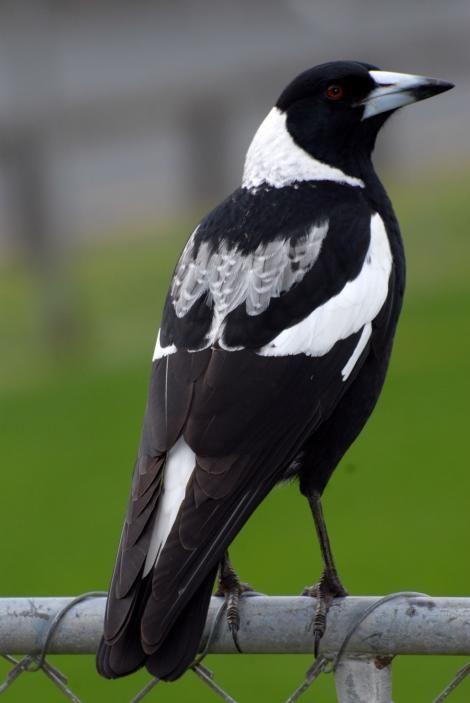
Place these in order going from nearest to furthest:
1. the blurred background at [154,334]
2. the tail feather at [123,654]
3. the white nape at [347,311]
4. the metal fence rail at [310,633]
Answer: the metal fence rail at [310,633]
the tail feather at [123,654]
the white nape at [347,311]
the blurred background at [154,334]

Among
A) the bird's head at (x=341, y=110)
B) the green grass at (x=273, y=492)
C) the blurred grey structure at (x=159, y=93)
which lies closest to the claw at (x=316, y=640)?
the bird's head at (x=341, y=110)

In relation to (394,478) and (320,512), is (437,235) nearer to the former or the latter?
(394,478)

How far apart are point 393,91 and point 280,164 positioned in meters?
0.30

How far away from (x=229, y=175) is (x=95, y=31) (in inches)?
302

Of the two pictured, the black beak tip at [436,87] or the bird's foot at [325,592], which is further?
the black beak tip at [436,87]

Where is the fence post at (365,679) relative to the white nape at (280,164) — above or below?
below

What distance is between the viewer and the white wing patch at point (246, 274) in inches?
129

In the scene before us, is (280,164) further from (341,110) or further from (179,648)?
(179,648)

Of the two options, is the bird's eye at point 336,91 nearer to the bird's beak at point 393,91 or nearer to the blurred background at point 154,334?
the bird's beak at point 393,91

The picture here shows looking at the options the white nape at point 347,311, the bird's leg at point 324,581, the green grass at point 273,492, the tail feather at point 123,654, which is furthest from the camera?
the green grass at point 273,492

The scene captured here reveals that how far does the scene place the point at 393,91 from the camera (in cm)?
376

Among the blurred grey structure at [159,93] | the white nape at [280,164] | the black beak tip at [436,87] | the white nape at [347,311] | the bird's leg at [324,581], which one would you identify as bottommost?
the blurred grey structure at [159,93]

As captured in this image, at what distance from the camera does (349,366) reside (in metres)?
3.33

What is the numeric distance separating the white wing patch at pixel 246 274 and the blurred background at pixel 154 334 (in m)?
2.44
